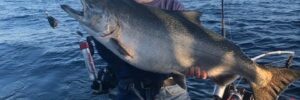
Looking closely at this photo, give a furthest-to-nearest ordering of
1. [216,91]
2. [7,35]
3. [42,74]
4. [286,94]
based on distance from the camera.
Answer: [7,35]
[42,74]
[286,94]
[216,91]

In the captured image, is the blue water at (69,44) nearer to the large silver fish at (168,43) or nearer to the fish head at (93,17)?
the large silver fish at (168,43)

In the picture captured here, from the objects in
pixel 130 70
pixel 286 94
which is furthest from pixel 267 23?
pixel 130 70

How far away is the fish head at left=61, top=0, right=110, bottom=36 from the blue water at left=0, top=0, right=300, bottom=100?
14.9 feet

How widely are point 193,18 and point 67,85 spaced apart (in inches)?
227

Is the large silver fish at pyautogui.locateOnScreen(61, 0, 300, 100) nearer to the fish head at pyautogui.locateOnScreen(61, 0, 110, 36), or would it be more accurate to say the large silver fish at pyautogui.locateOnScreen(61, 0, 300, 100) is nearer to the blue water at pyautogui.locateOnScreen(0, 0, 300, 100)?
the fish head at pyautogui.locateOnScreen(61, 0, 110, 36)

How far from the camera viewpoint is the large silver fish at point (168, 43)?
4352 mm

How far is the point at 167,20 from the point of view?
4477 millimetres

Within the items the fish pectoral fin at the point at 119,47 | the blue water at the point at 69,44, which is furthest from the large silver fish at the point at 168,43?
the blue water at the point at 69,44

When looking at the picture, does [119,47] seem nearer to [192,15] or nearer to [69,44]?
[192,15]

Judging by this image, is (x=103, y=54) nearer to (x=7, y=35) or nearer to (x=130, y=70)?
(x=130, y=70)

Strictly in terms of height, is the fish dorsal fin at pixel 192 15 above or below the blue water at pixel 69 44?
above

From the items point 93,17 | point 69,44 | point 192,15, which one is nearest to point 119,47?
point 93,17

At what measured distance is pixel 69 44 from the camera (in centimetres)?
1384

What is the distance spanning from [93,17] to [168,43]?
785 mm
